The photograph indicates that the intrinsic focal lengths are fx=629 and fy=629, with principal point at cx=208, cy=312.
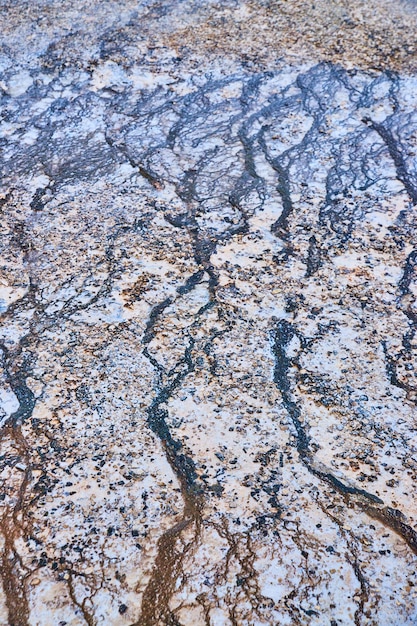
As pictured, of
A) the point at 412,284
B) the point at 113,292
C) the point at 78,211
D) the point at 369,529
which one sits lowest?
the point at 369,529

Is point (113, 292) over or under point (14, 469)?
over

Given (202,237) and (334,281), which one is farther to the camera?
(202,237)

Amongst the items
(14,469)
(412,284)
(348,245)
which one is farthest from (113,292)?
(412,284)

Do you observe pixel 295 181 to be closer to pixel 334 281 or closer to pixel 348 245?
pixel 348 245

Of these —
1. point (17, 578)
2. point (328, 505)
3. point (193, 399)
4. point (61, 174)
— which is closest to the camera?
point (17, 578)

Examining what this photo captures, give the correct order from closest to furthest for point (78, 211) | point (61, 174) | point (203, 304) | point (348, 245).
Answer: point (203, 304)
point (348, 245)
point (78, 211)
point (61, 174)

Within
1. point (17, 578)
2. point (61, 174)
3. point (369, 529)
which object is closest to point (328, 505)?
point (369, 529)
